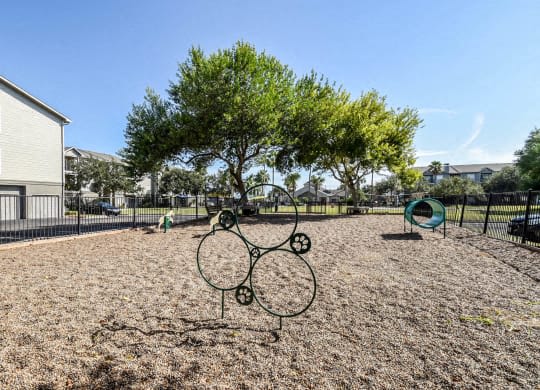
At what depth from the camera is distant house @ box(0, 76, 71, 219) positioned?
1906 cm

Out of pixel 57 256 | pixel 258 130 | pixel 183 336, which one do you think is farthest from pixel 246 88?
pixel 183 336

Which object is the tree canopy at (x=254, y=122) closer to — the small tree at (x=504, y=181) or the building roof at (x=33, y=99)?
the building roof at (x=33, y=99)

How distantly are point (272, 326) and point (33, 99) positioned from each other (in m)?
25.8

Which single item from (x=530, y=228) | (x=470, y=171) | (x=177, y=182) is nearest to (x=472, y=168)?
(x=470, y=171)

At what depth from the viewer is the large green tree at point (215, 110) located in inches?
653

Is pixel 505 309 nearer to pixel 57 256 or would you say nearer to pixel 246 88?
pixel 57 256

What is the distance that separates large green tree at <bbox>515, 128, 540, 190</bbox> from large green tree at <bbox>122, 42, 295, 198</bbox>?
3429 cm

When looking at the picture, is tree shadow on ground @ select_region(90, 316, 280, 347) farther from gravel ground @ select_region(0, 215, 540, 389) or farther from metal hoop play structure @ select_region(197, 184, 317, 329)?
metal hoop play structure @ select_region(197, 184, 317, 329)

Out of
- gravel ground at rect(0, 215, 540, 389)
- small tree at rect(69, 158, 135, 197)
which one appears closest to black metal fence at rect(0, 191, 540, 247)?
gravel ground at rect(0, 215, 540, 389)

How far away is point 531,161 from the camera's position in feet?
114

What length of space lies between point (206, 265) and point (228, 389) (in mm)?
4378

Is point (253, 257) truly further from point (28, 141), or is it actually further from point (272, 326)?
point (28, 141)

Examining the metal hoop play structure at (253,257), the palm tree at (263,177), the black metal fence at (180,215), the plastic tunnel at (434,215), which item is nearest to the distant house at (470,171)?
the palm tree at (263,177)

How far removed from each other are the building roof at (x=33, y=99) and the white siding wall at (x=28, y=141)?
0.78ft
